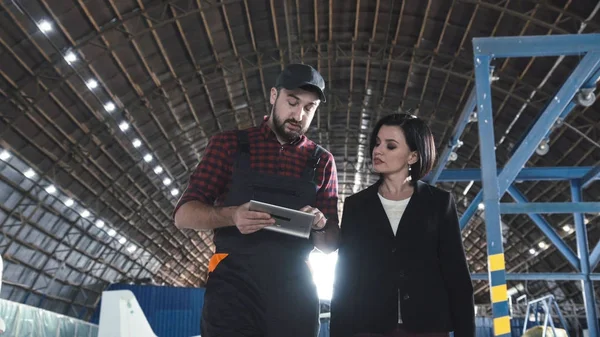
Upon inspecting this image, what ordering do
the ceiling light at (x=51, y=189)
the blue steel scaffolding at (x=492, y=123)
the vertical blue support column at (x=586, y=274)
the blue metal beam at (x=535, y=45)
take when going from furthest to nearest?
1. the ceiling light at (x=51, y=189)
2. the vertical blue support column at (x=586, y=274)
3. the blue metal beam at (x=535, y=45)
4. the blue steel scaffolding at (x=492, y=123)

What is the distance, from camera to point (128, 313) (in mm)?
5969

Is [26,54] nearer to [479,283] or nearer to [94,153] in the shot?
[94,153]

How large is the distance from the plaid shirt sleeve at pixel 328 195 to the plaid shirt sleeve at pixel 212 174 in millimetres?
530

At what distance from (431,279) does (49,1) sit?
62.3 ft

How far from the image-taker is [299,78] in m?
3.04

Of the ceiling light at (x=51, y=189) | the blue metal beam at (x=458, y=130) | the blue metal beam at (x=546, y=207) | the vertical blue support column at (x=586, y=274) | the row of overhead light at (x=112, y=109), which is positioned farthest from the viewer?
the ceiling light at (x=51, y=189)

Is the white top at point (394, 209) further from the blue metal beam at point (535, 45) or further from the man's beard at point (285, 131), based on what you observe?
the blue metal beam at point (535, 45)

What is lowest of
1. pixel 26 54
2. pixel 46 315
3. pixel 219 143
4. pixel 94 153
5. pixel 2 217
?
pixel 46 315

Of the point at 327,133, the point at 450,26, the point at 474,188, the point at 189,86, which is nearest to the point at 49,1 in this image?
the point at 189,86

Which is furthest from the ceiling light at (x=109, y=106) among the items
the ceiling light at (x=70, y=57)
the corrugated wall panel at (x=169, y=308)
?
the corrugated wall panel at (x=169, y=308)

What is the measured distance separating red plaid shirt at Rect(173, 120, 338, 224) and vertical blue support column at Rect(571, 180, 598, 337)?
319 inches

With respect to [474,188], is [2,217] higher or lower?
lower

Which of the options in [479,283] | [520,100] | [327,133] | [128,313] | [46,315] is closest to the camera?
[128,313]

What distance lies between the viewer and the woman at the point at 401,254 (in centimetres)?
271
